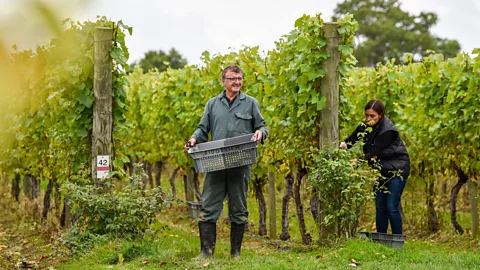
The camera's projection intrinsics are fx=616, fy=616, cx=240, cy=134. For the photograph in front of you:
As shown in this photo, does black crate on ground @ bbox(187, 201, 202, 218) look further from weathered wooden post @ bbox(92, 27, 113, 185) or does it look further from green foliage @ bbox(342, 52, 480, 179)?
weathered wooden post @ bbox(92, 27, 113, 185)

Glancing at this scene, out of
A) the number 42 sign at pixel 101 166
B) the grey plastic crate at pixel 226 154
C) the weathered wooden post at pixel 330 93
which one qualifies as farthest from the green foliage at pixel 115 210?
the weathered wooden post at pixel 330 93

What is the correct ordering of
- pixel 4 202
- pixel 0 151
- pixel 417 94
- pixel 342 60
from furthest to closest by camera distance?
pixel 4 202, pixel 0 151, pixel 417 94, pixel 342 60

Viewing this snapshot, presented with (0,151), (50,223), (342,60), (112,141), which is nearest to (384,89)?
(342,60)

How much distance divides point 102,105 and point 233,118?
73.2 inches

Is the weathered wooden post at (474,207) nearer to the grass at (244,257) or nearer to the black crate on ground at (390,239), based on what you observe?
the grass at (244,257)

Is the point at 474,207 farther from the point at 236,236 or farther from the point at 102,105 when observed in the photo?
the point at 102,105

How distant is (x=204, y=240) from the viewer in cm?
552

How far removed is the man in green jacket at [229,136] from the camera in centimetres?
532

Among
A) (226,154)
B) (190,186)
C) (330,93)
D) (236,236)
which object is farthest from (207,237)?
(190,186)

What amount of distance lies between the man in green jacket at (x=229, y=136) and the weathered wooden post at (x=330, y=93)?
1082 mm

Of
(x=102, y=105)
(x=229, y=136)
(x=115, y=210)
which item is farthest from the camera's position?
(x=102, y=105)

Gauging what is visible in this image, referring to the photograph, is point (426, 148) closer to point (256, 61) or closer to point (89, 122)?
point (256, 61)

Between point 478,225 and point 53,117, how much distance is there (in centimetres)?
584

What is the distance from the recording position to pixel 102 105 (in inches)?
258
